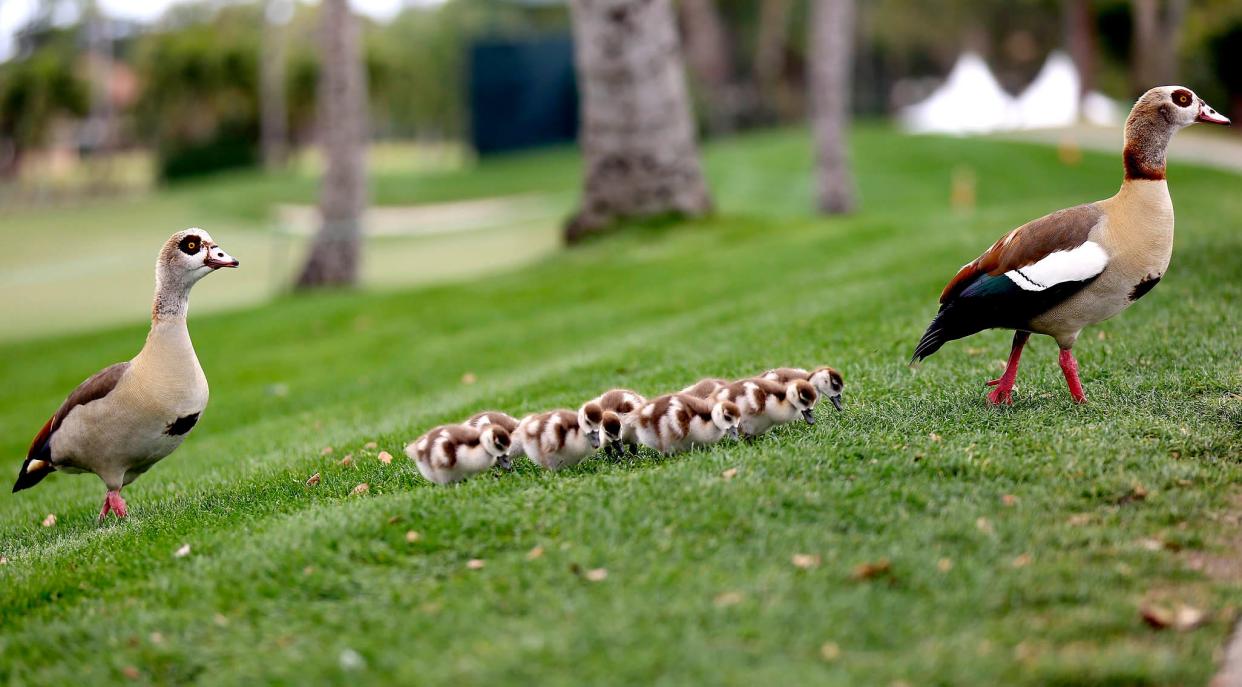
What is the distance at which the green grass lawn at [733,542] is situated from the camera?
460cm

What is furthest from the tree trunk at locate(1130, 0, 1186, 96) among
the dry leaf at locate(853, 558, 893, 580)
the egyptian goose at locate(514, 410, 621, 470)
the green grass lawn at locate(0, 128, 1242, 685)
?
the dry leaf at locate(853, 558, 893, 580)

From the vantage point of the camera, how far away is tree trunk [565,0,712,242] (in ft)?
60.0

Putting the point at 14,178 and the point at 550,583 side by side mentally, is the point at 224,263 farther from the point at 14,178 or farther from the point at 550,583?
the point at 14,178

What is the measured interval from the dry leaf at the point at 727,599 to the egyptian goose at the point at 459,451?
196 cm

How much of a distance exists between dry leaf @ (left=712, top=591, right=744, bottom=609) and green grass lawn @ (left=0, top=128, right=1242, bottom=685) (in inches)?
0.5

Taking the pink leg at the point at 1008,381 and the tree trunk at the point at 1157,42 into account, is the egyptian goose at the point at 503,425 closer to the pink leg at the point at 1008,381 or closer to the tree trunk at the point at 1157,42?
the pink leg at the point at 1008,381

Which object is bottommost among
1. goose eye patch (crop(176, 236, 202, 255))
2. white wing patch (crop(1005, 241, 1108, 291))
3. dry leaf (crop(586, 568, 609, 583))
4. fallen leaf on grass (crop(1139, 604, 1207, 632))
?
fallen leaf on grass (crop(1139, 604, 1207, 632))

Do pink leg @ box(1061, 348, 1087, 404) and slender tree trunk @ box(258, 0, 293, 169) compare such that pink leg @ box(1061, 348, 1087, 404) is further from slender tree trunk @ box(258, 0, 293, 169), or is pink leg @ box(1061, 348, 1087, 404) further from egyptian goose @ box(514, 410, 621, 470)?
slender tree trunk @ box(258, 0, 293, 169)

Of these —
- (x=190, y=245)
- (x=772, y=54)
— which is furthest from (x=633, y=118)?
(x=772, y=54)

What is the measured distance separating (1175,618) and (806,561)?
1436 millimetres

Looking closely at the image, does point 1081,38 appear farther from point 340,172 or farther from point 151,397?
point 151,397

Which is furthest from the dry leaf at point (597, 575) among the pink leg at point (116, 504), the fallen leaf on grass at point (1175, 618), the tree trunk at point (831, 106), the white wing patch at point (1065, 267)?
the tree trunk at point (831, 106)

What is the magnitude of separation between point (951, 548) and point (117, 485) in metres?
5.13

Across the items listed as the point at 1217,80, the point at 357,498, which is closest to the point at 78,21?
the point at 1217,80
